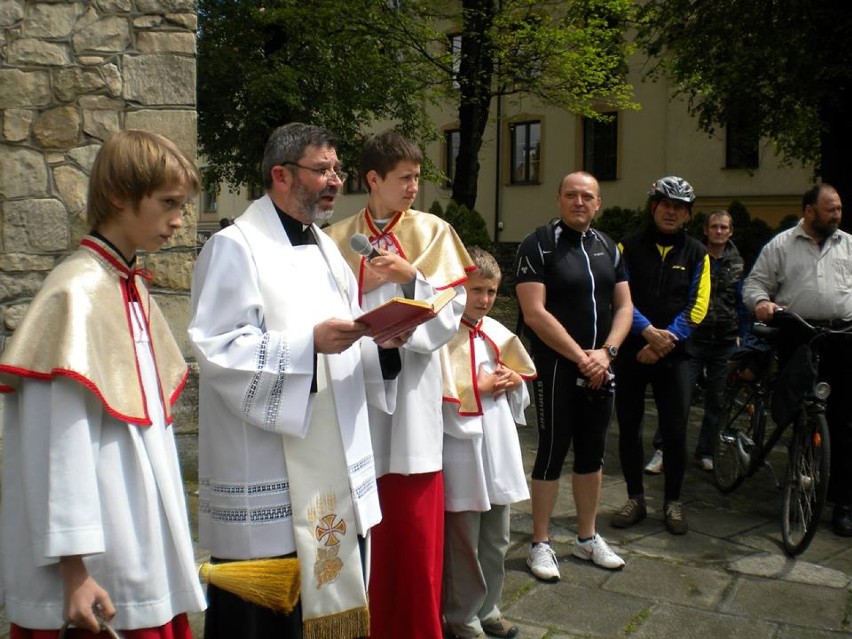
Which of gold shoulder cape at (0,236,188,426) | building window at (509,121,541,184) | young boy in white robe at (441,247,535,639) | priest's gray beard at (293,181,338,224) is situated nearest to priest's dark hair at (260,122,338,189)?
priest's gray beard at (293,181,338,224)

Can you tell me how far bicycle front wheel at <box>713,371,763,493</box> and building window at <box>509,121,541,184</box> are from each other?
21.0 metres

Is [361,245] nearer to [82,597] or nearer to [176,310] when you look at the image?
[82,597]

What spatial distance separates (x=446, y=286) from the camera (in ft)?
10.9

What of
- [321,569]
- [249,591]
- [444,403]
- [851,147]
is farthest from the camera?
[851,147]

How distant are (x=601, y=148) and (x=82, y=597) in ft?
81.2

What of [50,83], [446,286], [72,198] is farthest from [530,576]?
[50,83]

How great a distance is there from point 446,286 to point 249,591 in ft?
4.43

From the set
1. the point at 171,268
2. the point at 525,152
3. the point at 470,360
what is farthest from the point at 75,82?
the point at 525,152

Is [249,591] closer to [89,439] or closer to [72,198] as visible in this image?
[89,439]

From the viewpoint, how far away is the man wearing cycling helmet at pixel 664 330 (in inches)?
208

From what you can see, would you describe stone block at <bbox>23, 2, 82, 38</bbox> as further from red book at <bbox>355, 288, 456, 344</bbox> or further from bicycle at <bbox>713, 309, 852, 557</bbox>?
bicycle at <bbox>713, 309, 852, 557</bbox>

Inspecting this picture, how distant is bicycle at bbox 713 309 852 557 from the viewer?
4.97m

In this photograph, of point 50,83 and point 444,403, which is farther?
point 50,83

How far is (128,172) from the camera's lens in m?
2.14
